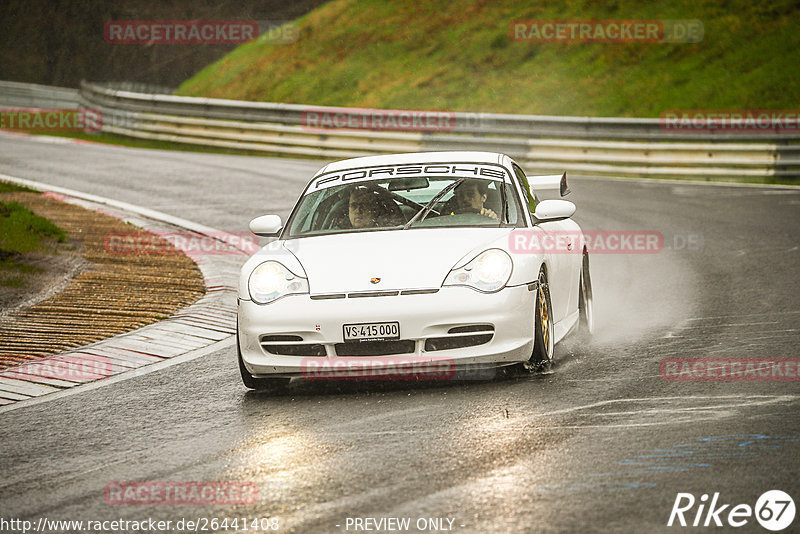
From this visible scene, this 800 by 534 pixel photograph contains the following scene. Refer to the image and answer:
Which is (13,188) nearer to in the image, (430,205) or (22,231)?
(22,231)

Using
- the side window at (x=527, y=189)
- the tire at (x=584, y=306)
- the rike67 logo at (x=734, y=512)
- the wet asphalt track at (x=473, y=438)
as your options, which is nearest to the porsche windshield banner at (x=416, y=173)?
the side window at (x=527, y=189)

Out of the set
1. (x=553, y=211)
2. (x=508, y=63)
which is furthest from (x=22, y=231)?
(x=508, y=63)

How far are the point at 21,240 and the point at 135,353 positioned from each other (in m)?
4.55

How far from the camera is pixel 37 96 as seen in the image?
37938mm

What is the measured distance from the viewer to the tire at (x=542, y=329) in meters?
7.10

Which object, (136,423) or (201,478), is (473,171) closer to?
(136,423)

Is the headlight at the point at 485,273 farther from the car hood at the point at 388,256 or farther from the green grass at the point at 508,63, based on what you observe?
the green grass at the point at 508,63

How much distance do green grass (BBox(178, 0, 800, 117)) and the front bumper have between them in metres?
18.6

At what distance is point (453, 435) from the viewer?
19.1 ft

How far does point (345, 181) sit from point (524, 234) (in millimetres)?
1455

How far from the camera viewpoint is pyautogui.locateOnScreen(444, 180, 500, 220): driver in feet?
26.0

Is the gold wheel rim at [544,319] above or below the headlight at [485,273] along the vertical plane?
below

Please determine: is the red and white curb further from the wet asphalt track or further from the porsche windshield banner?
the porsche windshield banner

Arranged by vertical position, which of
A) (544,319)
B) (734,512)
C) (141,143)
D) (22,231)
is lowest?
(734,512)
